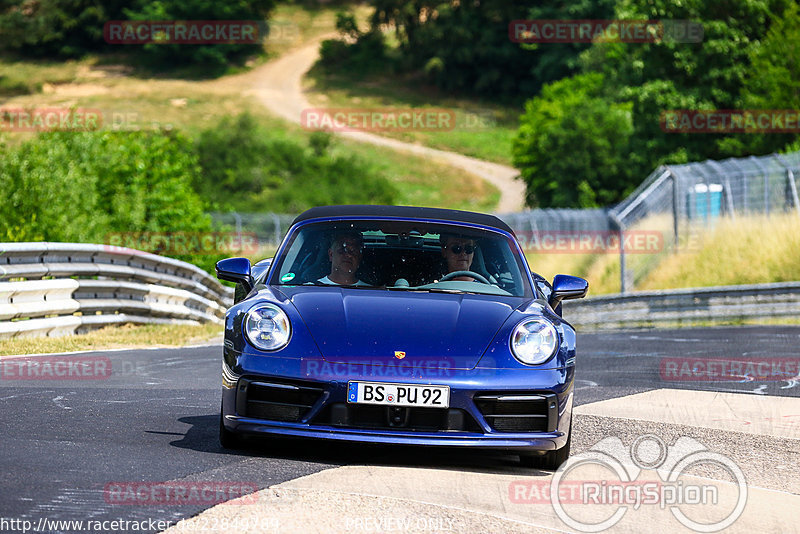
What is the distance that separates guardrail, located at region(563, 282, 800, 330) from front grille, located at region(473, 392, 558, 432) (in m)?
15.9

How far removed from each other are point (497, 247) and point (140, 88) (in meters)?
97.7

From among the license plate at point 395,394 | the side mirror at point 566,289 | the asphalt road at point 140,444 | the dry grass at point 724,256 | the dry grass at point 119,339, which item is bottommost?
the dry grass at point 724,256

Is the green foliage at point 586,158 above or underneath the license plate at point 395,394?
underneath

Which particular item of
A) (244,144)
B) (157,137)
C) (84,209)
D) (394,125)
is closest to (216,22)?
(394,125)

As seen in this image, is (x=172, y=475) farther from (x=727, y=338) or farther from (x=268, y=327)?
(x=727, y=338)

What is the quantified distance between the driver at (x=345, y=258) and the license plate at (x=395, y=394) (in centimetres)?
118

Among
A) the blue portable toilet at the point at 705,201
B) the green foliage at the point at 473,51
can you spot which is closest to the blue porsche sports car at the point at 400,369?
the blue portable toilet at the point at 705,201

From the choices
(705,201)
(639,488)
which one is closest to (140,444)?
(639,488)

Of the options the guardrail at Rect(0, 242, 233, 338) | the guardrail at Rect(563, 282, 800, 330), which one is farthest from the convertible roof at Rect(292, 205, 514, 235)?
the guardrail at Rect(563, 282, 800, 330)

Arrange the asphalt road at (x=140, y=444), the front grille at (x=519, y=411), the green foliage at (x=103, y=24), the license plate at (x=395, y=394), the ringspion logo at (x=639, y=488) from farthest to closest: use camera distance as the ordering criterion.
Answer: the green foliage at (x=103, y=24) < the front grille at (x=519, y=411) < the license plate at (x=395, y=394) < the ringspion logo at (x=639, y=488) < the asphalt road at (x=140, y=444)

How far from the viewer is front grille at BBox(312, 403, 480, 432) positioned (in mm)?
5977

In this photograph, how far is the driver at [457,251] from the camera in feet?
24.1

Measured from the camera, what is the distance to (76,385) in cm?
922

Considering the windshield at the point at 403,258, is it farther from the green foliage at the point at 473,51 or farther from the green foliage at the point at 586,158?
the green foliage at the point at 473,51
